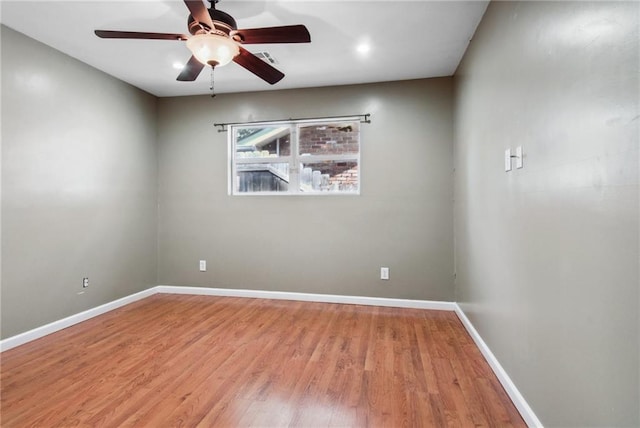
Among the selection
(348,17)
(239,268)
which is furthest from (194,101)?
(348,17)

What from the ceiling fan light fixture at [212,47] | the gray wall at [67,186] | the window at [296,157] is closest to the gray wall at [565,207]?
the ceiling fan light fixture at [212,47]

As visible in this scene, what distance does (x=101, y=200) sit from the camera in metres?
3.50

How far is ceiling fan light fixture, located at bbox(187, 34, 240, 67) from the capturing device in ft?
6.41

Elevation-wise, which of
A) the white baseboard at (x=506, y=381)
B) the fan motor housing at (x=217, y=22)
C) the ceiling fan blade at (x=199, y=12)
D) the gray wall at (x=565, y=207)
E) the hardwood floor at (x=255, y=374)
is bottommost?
the hardwood floor at (x=255, y=374)

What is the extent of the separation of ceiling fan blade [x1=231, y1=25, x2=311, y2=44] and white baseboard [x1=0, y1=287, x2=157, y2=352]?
3.00 metres

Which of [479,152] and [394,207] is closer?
[479,152]

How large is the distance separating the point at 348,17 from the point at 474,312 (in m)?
2.63

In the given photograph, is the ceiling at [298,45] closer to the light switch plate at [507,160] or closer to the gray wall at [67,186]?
the gray wall at [67,186]

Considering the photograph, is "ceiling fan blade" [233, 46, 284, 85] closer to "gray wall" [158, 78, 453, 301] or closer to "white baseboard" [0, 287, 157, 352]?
"gray wall" [158, 78, 453, 301]

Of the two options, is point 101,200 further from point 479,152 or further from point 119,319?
point 479,152

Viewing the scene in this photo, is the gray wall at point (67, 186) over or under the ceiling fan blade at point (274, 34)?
under

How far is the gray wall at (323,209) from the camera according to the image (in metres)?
3.68

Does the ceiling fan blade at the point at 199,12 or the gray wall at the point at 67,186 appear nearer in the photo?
the ceiling fan blade at the point at 199,12

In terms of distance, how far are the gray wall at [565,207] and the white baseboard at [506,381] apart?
53 mm
